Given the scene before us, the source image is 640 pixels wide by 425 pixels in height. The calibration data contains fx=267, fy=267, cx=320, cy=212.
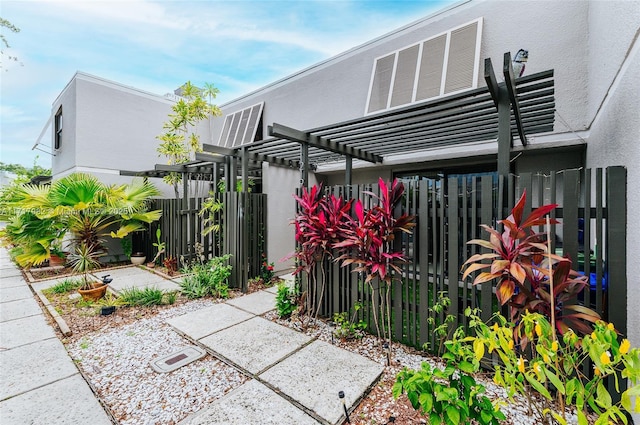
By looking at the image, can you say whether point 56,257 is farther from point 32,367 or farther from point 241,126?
point 241,126

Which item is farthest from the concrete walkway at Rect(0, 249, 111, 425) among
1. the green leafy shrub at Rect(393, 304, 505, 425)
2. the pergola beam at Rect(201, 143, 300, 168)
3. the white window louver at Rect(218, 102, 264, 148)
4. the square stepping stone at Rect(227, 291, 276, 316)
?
the white window louver at Rect(218, 102, 264, 148)

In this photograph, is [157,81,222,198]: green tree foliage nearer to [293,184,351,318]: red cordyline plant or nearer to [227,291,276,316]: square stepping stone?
[227,291,276,316]: square stepping stone

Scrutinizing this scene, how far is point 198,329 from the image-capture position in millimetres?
3799

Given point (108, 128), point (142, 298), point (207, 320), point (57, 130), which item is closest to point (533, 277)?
point (207, 320)

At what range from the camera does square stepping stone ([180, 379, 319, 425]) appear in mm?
2123

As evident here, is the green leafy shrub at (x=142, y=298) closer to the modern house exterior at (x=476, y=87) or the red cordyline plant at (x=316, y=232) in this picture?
the red cordyline plant at (x=316, y=232)

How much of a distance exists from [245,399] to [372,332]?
1932mm

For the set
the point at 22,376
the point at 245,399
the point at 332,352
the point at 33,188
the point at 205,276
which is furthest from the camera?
the point at 33,188

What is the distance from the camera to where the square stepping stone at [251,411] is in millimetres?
2123

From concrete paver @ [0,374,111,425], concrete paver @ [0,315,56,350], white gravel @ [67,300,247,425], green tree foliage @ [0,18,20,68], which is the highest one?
green tree foliage @ [0,18,20,68]

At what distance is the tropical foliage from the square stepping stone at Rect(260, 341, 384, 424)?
5.76m

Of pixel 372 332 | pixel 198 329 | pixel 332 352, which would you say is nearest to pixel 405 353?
pixel 372 332

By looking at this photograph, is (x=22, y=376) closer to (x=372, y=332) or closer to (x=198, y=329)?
(x=198, y=329)

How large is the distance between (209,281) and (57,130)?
9.76 meters
